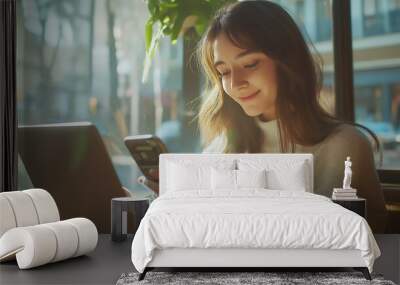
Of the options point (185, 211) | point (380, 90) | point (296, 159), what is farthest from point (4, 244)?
point (380, 90)

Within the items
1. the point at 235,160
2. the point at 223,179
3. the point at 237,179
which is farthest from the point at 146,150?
the point at 237,179

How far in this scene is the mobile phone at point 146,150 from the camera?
6980mm

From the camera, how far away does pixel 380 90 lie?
682 cm

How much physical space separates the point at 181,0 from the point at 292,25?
124cm

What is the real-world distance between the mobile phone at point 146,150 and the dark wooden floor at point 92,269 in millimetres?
1234

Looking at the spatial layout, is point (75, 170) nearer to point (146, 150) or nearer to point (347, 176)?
point (146, 150)

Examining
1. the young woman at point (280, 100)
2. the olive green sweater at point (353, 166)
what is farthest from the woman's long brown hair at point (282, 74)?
the olive green sweater at point (353, 166)

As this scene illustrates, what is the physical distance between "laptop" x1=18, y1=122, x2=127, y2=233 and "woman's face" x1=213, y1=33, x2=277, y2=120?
5.15 feet

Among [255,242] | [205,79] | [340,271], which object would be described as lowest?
[340,271]

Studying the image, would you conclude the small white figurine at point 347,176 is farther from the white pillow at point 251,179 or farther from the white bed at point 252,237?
the white bed at point 252,237

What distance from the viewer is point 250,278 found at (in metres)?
4.58

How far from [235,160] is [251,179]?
0.59m

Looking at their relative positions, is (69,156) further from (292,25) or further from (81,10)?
(292,25)

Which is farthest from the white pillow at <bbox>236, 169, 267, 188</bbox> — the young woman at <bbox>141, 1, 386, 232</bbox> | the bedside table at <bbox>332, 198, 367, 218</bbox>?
the bedside table at <bbox>332, 198, 367, 218</bbox>
